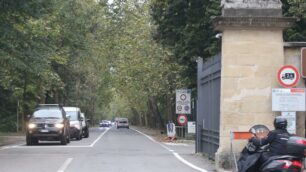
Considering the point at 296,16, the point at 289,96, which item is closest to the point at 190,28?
the point at 296,16

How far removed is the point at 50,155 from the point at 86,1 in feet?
116

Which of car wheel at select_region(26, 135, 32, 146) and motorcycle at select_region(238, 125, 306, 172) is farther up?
motorcycle at select_region(238, 125, 306, 172)

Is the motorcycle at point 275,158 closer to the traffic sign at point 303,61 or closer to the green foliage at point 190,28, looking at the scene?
the traffic sign at point 303,61

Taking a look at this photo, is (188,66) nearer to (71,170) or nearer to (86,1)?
(71,170)

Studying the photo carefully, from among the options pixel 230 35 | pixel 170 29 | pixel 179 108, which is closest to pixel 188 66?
pixel 170 29

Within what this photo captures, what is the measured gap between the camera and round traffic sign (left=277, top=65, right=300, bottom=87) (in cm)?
1562

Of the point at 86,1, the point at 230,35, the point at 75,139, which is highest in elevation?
the point at 86,1

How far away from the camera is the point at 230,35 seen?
16.8 meters

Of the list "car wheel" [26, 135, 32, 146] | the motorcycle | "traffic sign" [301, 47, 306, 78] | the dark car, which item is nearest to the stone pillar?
"traffic sign" [301, 47, 306, 78]

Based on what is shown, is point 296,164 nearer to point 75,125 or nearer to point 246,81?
point 246,81

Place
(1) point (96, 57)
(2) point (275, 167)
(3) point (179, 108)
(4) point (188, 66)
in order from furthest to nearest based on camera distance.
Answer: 1. (1) point (96, 57)
2. (3) point (179, 108)
3. (4) point (188, 66)
4. (2) point (275, 167)

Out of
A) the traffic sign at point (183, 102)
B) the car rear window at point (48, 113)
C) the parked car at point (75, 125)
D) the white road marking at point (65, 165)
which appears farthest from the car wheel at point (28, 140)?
the white road marking at point (65, 165)

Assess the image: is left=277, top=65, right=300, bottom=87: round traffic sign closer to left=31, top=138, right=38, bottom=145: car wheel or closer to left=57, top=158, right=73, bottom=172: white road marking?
left=57, top=158, right=73, bottom=172: white road marking

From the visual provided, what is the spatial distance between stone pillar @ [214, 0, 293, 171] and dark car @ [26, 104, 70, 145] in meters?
15.1
